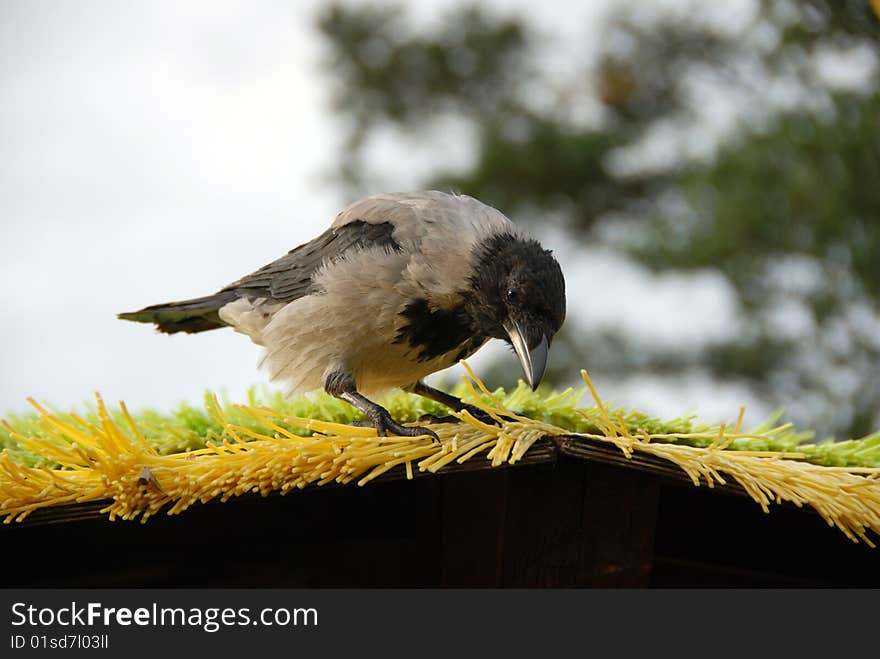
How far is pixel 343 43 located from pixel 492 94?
1.08 meters

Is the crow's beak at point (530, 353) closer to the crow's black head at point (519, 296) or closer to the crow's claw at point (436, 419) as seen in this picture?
the crow's black head at point (519, 296)

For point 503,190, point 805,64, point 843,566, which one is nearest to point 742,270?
point 805,64

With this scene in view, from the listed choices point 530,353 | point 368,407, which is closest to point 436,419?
point 368,407

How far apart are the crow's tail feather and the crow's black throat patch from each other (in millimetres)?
595

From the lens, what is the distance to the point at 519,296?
1.64 meters

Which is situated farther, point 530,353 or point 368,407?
point 368,407

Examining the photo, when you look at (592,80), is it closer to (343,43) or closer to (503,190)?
(503,190)

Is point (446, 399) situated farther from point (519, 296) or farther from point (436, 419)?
point (519, 296)

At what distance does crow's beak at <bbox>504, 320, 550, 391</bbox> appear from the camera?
1.54 m

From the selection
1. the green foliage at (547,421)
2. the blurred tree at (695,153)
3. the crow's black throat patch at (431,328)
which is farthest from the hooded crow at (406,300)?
the blurred tree at (695,153)

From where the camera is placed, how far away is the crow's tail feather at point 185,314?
7.29 feet

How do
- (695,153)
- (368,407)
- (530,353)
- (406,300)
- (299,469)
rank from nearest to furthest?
(299,469) → (530,353) → (368,407) → (406,300) → (695,153)

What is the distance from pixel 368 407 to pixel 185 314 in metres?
0.75
